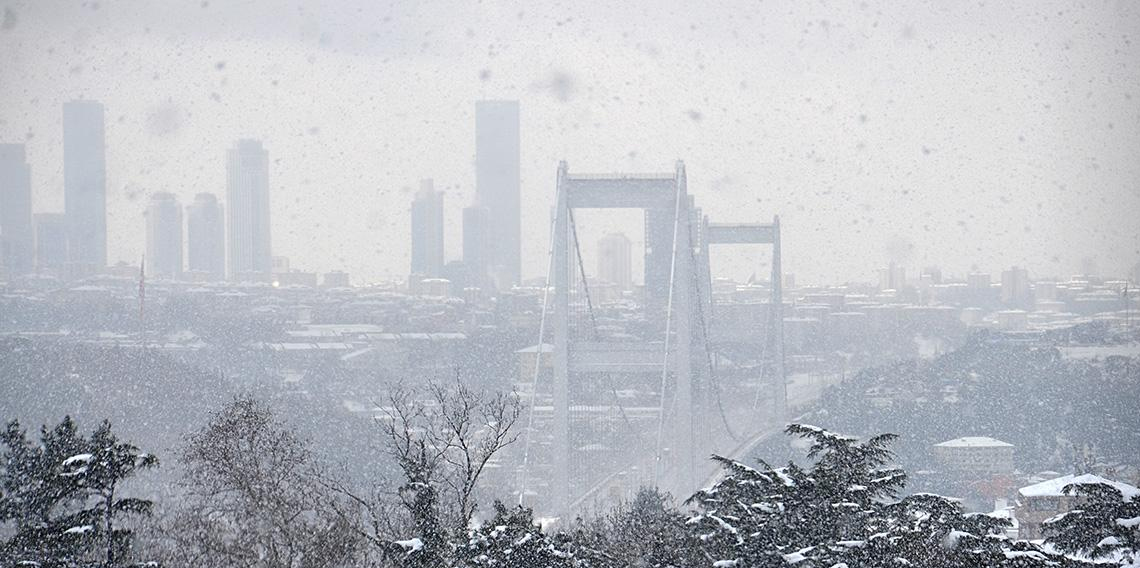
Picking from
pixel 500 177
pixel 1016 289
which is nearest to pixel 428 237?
pixel 500 177

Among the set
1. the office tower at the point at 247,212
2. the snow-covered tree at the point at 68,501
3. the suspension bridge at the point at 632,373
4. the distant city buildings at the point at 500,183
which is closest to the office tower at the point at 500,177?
the distant city buildings at the point at 500,183

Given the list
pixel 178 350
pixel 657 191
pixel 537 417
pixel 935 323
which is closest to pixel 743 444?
pixel 537 417

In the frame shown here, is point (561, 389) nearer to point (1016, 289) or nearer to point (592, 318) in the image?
point (592, 318)

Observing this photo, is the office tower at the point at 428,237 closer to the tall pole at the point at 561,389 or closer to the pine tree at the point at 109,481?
the tall pole at the point at 561,389

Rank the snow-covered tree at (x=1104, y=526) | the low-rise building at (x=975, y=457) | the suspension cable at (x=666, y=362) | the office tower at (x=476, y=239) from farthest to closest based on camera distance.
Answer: the office tower at (x=476, y=239) < the low-rise building at (x=975, y=457) < the suspension cable at (x=666, y=362) < the snow-covered tree at (x=1104, y=526)

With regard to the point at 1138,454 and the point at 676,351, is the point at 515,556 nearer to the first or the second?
the point at 676,351

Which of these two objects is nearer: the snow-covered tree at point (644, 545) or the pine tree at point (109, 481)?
the pine tree at point (109, 481)
